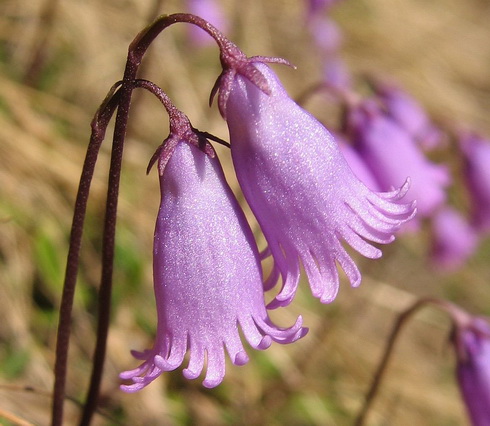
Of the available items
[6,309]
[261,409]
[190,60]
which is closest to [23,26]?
[190,60]

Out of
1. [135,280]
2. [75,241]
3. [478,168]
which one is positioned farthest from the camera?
[135,280]

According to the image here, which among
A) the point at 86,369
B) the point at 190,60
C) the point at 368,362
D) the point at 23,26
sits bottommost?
the point at 86,369

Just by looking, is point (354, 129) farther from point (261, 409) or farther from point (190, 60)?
point (190, 60)

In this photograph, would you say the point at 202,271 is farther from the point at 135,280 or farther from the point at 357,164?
the point at 135,280

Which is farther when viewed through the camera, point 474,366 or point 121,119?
point 474,366

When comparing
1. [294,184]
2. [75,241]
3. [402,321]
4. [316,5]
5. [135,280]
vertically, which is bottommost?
[135,280]

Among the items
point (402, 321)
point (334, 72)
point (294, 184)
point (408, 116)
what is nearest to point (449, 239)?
point (408, 116)

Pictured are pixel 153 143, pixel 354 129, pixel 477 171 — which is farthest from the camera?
pixel 153 143

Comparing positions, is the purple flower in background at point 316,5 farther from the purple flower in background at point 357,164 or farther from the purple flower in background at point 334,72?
the purple flower in background at point 357,164
